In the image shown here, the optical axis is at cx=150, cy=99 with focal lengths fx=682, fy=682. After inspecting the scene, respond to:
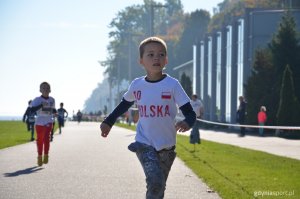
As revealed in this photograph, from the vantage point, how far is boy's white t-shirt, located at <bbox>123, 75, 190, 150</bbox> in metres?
6.43

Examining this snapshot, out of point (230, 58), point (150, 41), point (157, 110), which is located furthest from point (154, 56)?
point (230, 58)

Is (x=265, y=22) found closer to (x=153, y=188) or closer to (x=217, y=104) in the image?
(x=217, y=104)

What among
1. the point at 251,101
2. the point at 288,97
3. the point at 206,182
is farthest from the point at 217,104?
the point at 206,182

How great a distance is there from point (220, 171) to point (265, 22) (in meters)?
34.9

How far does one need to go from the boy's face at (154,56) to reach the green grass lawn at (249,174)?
3.03m

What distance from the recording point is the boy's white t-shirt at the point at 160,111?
6.43 metres

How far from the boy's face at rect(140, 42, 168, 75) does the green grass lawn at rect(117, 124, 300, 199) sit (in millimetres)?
3032

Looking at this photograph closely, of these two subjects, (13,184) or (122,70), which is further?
(122,70)

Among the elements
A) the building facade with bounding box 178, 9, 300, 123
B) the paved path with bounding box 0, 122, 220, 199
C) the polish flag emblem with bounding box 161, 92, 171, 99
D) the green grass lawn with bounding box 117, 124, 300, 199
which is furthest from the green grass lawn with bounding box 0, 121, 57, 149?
the building facade with bounding box 178, 9, 300, 123

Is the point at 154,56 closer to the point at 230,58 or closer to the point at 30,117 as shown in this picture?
the point at 30,117

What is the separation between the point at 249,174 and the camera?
40.0ft

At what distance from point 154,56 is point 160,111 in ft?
1.71

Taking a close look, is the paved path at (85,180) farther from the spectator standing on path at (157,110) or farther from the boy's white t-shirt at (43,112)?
the spectator standing on path at (157,110)

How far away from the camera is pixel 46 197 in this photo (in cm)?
874
